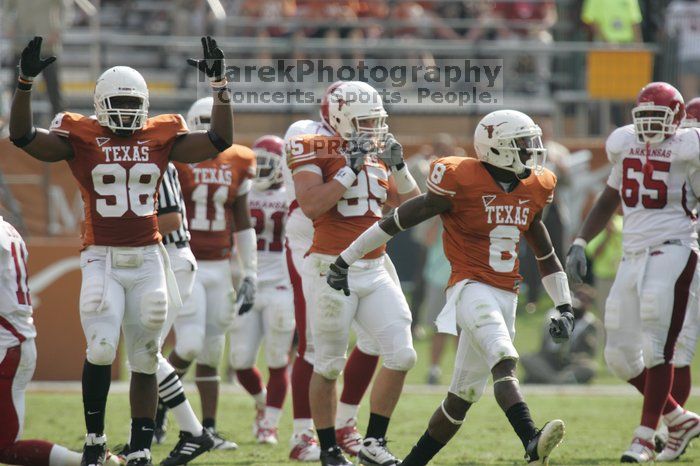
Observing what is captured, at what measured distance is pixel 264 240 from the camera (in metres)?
8.25

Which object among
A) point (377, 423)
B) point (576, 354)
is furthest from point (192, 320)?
point (576, 354)

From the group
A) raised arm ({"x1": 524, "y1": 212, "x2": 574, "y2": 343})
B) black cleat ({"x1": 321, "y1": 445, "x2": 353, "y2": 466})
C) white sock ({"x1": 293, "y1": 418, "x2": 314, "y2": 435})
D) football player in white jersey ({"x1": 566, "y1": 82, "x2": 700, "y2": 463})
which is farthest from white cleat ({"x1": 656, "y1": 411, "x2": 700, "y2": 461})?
white sock ({"x1": 293, "y1": 418, "x2": 314, "y2": 435})

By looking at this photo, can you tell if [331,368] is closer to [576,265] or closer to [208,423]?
[208,423]

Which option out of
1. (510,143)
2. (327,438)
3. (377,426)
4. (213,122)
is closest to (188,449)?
(327,438)

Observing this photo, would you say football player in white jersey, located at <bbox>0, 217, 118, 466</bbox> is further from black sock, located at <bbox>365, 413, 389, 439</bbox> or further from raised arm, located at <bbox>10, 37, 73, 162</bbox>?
black sock, located at <bbox>365, 413, 389, 439</bbox>

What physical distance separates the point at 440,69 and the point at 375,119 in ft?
29.2

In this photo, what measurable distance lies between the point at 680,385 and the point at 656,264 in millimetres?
818

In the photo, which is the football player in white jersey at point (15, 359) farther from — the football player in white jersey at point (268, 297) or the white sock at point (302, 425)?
the football player in white jersey at point (268, 297)

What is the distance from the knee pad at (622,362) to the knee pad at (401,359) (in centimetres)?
142

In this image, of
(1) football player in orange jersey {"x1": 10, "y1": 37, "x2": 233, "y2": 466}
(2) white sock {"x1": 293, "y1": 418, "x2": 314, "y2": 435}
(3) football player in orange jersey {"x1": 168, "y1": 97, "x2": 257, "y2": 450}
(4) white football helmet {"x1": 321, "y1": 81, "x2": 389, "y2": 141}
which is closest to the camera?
(1) football player in orange jersey {"x1": 10, "y1": 37, "x2": 233, "y2": 466}

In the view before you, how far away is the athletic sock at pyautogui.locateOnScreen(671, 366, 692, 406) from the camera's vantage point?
7.07 meters

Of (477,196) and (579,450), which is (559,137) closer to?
(579,450)

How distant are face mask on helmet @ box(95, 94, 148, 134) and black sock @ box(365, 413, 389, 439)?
1955mm

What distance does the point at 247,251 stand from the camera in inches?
293
